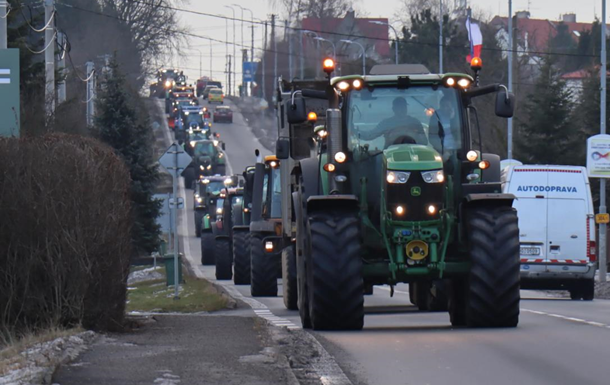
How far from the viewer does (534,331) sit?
14695 millimetres

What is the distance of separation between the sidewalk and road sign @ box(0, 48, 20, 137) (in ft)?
29.5

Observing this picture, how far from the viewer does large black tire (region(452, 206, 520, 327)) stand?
1479 centimetres

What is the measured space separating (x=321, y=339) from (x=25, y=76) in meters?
26.0

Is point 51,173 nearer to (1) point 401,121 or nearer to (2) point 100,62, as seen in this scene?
(1) point 401,121

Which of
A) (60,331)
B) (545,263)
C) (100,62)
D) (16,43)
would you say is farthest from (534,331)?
(100,62)

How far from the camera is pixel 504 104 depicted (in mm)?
15508

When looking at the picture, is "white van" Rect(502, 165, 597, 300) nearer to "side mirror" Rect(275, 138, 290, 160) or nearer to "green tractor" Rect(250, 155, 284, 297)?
"green tractor" Rect(250, 155, 284, 297)

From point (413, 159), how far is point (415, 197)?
0.44m

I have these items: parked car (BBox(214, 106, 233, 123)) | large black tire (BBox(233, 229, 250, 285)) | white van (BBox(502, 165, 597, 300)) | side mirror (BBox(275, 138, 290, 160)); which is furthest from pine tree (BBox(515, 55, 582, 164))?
parked car (BBox(214, 106, 233, 123))

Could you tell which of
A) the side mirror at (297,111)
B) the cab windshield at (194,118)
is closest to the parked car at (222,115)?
the cab windshield at (194,118)

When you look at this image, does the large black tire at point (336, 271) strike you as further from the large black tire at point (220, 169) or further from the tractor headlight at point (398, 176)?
the large black tire at point (220, 169)

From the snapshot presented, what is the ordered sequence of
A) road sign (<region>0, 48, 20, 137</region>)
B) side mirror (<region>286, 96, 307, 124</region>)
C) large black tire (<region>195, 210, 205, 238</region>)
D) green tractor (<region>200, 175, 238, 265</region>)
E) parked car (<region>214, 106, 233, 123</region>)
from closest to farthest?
side mirror (<region>286, 96, 307, 124</region>)
road sign (<region>0, 48, 20, 137</region>)
green tractor (<region>200, 175, 238, 265</region>)
large black tire (<region>195, 210, 205, 238</region>)
parked car (<region>214, 106, 233, 123</region>)

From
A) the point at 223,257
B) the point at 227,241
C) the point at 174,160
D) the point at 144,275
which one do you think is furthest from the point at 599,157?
the point at 144,275

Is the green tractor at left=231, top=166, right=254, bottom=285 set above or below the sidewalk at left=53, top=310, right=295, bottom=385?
above
